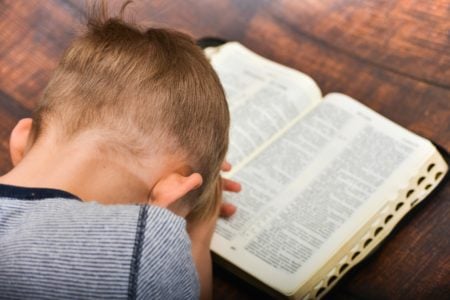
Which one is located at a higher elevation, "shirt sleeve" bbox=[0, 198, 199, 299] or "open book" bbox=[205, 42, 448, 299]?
"shirt sleeve" bbox=[0, 198, 199, 299]

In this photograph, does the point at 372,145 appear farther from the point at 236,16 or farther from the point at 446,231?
the point at 236,16

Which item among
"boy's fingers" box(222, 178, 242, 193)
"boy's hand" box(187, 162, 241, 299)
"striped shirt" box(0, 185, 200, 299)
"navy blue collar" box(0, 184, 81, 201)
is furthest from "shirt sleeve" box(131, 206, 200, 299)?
"boy's fingers" box(222, 178, 242, 193)

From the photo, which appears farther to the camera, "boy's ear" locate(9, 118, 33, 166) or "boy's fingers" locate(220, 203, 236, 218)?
"boy's fingers" locate(220, 203, 236, 218)

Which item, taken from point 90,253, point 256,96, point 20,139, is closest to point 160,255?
point 90,253

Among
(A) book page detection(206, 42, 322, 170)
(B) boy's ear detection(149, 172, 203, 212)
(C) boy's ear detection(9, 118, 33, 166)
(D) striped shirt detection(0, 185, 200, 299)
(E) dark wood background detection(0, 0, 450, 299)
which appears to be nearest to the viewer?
(D) striped shirt detection(0, 185, 200, 299)

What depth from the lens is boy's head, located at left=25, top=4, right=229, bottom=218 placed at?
67 centimetres

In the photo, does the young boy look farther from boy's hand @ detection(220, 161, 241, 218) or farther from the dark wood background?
the dark wood background

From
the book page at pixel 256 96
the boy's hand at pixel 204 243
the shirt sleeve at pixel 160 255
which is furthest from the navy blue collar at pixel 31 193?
the book page at pixel 256 96

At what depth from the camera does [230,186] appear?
2.94 ft

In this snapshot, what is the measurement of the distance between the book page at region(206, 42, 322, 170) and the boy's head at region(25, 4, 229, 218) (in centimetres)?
22

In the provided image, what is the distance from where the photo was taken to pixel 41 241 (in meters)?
0.53

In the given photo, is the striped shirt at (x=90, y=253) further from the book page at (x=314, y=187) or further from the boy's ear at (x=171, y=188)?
the book page at (x=314, y=187)

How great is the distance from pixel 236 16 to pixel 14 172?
Answer: 2.33ft

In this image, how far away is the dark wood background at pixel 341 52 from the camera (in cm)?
86
